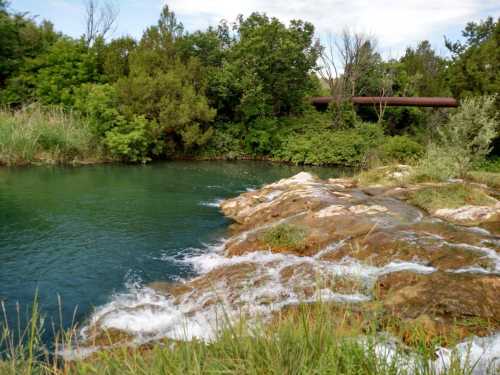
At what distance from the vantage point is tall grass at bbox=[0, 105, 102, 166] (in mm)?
21578

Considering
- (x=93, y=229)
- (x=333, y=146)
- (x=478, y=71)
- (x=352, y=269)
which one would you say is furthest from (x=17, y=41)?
(x=352, y=269)

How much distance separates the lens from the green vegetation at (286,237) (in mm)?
9102

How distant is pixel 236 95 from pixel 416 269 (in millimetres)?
24907

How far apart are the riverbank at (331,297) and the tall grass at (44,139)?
14710mm

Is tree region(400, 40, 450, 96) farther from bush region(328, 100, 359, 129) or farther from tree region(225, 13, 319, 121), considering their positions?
tree region(225, 13, 319, 121)

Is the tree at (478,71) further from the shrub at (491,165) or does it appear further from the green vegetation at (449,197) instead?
the green vegetation at (449,197)

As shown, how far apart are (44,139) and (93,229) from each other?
13.8m

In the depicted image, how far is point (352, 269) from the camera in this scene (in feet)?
24.4

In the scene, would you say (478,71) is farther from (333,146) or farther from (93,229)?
(93,229)

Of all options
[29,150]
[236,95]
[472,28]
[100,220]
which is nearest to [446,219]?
[100,220]

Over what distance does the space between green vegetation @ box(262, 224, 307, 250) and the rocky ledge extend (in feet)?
0.08

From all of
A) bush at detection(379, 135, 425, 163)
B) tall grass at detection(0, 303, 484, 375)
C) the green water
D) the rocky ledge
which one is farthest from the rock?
bush at detection(379, 135, 425, 163)

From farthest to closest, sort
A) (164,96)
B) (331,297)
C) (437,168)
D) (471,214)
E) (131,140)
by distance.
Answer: (164,96) < (131,140) < (437,168) < (471,214) < (331,297)

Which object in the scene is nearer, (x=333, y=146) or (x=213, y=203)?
(x=213, y=203)
